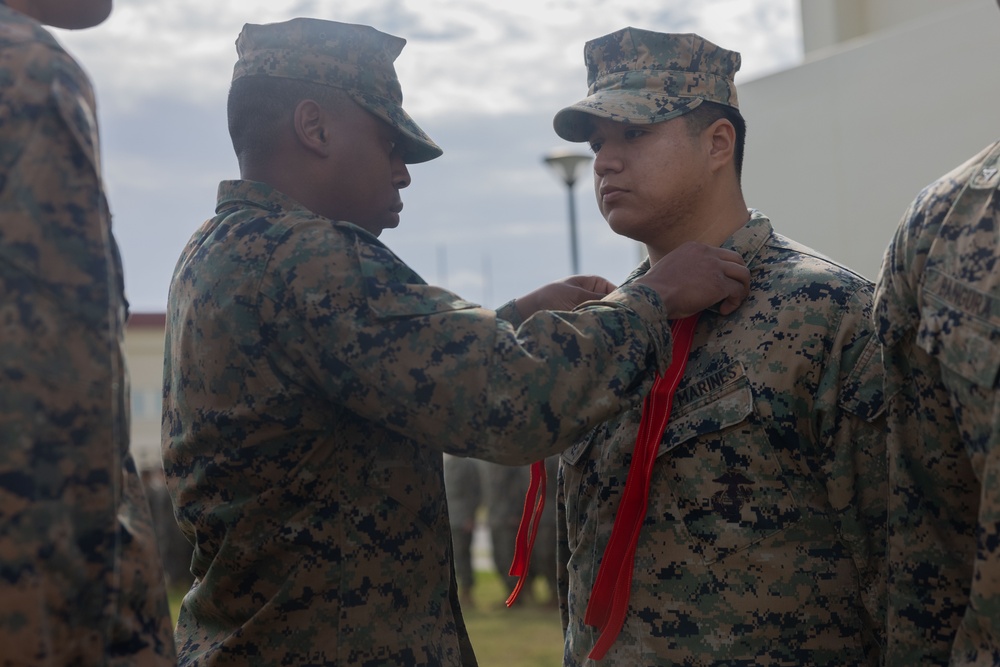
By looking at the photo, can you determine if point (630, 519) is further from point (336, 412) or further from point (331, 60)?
point (331, 60)

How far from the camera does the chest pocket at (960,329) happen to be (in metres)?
2.07

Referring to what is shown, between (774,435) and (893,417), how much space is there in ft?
1.43

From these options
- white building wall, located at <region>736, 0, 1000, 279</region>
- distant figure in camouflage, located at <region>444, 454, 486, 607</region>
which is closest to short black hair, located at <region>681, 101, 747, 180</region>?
white building wall, located at <region>736, 0, 1000, 279</region>

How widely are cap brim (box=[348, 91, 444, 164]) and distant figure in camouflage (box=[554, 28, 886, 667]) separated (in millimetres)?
487

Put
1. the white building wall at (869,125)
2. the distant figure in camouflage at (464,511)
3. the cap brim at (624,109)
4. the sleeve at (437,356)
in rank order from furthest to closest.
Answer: the distant figure in camouflage at (464,511) → the white building wall at (869,125) → the cap brim at (624,109) → the sleeve at (437,356)

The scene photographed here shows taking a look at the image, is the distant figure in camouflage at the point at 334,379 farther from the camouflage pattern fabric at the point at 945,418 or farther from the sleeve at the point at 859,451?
the camouflage pattern fabric at the point at 945,418

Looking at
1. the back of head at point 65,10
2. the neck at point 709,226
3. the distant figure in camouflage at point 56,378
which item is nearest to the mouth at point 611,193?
the neck at point 709,226

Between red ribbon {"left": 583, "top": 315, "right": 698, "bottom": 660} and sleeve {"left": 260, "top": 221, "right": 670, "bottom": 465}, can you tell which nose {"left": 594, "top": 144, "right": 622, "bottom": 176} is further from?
sleeve {"left": 260, "top": 221, "right": 670, "bottom": 465}

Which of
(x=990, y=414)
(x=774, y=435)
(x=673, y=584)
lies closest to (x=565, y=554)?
(x=673, y=584)

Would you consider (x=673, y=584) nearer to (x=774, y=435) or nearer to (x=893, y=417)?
(x=774, y=435)

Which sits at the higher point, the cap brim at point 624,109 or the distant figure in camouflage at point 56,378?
the cap brim at point 624,109

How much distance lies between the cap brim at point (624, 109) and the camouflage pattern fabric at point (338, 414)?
678 mm

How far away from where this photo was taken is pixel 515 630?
12.4m

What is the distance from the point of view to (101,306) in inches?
72.4
